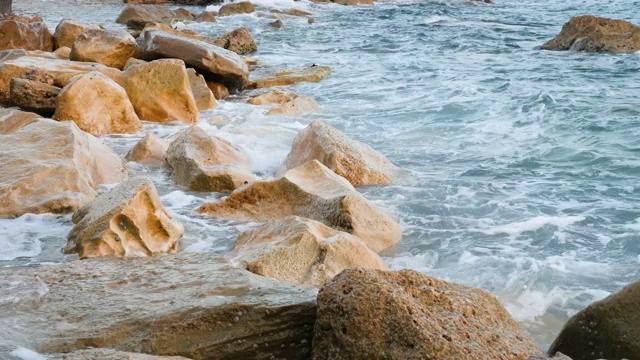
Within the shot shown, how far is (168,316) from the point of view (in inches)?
132

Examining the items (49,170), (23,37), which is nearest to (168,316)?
(49,170)

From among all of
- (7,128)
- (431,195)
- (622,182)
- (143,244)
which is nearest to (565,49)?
(622,182)

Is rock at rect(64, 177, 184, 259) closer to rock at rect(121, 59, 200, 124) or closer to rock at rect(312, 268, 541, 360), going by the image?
rock at rect(312, 268, 541, 360)

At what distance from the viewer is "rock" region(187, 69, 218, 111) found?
1112 cm

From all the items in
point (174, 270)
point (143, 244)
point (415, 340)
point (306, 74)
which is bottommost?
point (306, 74)

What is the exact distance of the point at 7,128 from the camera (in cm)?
809

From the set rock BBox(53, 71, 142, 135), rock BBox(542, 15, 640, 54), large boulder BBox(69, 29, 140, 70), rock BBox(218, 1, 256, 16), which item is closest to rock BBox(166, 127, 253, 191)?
rock BBox(53, 71, 142, 135)

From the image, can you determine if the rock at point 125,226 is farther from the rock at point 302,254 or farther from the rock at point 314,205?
the rock at point 314,205

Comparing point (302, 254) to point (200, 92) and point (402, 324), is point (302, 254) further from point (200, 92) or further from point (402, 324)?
point (200, 92)

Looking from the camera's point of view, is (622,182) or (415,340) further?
(622,182)

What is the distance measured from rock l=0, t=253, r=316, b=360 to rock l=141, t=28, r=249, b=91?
26.9 feet

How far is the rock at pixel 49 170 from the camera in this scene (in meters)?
5.83

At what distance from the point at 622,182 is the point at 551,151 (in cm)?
139

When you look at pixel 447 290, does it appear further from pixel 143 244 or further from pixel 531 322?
pixel 143 244
